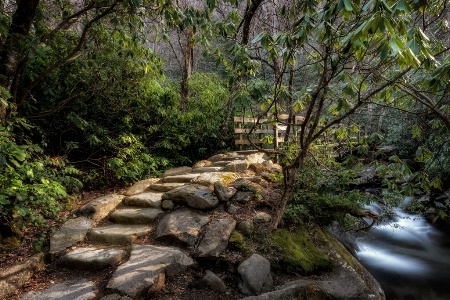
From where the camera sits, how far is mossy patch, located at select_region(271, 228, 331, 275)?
11.6 feet

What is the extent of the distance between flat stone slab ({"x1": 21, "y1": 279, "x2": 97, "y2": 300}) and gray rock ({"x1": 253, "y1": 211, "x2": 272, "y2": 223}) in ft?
7.53

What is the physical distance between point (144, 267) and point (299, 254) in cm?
202

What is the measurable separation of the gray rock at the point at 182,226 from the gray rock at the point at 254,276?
0.74m

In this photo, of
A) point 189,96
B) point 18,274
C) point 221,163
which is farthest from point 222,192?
point 189,96

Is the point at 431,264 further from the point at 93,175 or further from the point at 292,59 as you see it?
the point at 93,175

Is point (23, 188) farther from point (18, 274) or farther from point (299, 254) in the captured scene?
point (299, 254)

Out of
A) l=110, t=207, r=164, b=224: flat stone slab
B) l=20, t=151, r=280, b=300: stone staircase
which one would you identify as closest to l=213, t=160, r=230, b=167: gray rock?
l=20, t=151, r=280, b=300: stone staircase

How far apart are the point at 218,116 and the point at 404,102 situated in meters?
5.40

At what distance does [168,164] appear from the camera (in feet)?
23.6

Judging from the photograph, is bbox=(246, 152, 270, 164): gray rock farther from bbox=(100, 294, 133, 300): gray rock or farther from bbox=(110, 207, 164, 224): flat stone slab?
bbox=(100, 294, 133, 300): gray rock

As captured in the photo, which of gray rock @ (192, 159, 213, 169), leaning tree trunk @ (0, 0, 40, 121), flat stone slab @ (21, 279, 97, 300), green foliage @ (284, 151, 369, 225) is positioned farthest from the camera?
gray rock @ (192, 159, 213, 169)

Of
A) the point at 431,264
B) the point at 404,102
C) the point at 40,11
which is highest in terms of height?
the point at 40,11

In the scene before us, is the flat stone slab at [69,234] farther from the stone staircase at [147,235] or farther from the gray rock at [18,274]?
the gray rock at [18,274]

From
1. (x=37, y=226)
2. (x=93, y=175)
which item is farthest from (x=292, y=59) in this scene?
(x=93, y=175)
